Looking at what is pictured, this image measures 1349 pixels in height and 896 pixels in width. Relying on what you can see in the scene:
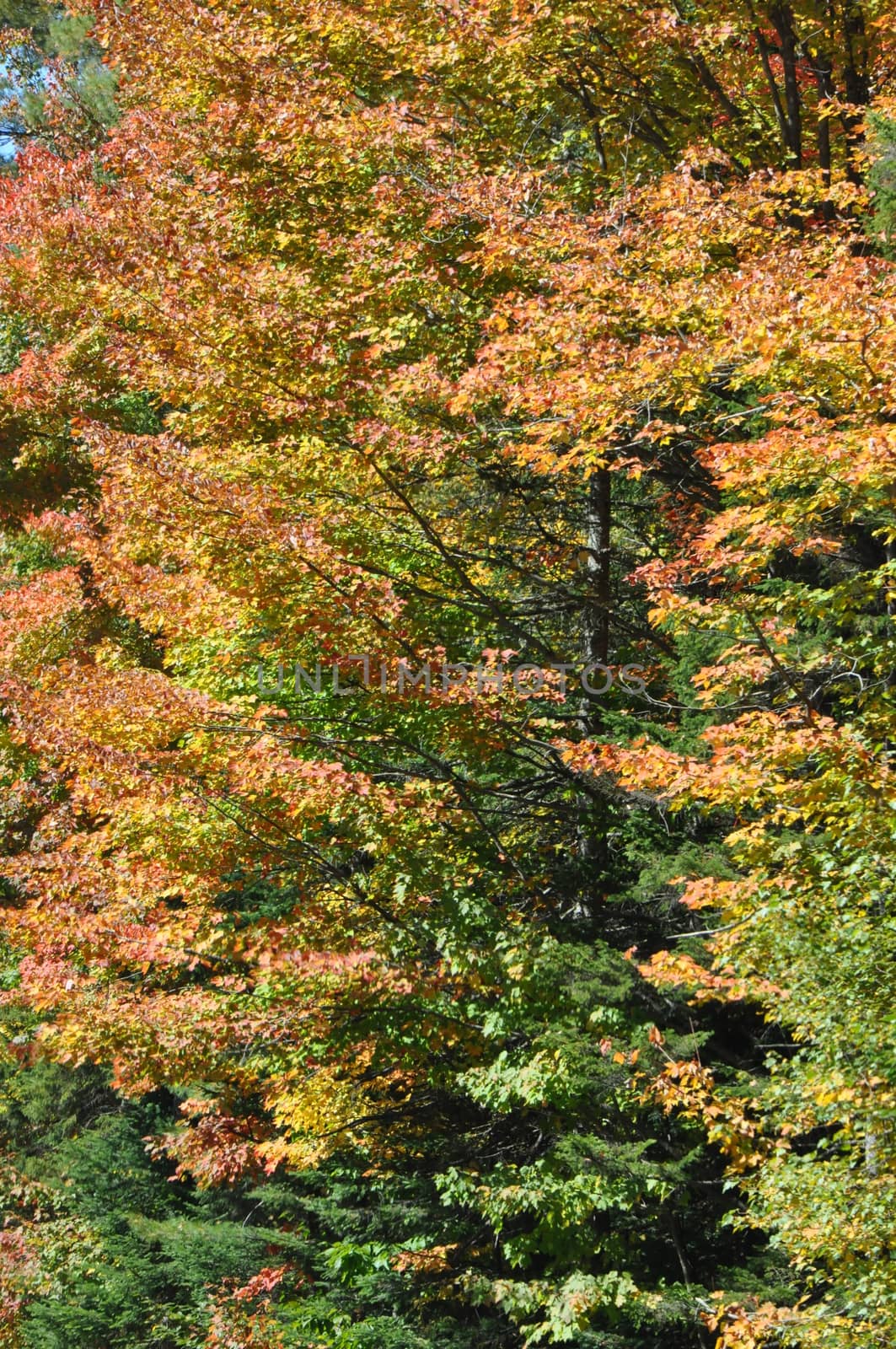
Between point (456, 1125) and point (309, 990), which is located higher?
point (309, 990)

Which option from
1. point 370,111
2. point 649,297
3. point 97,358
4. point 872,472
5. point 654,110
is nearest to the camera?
point 872,472

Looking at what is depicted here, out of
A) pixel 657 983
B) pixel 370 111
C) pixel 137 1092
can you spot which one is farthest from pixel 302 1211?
pixel 370 111

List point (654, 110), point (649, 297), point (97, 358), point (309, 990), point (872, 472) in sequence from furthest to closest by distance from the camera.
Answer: point (97, 358) → point (654, 110) → point (309, 990) → point (649, 297) → point (872, 472)

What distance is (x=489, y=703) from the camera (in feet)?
33.1

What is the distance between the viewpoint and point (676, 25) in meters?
9.27

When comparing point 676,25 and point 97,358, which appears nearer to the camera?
point 676,25

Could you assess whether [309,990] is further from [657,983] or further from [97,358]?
[97,358]

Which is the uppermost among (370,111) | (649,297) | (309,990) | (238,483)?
(370,111)

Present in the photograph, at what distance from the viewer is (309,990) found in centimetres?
867

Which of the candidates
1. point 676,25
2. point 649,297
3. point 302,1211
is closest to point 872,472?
Result: point 649,297

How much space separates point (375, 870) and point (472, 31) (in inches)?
270

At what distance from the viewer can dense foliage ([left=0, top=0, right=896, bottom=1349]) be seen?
7164 millimetres

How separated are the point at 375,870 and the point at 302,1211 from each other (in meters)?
4.04

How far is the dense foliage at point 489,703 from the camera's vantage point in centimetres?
716
